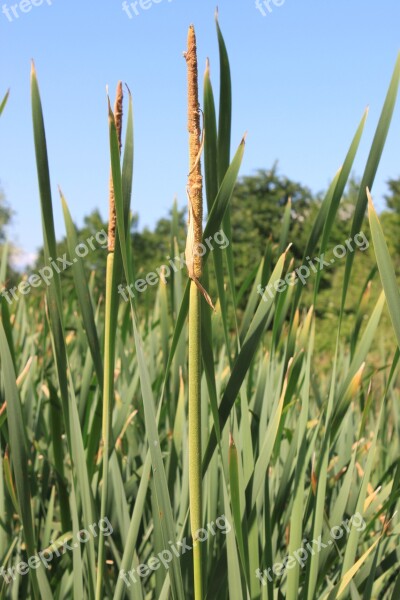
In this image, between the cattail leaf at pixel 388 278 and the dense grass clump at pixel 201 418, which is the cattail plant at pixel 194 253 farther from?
the cattail leaf at pixel 388 278

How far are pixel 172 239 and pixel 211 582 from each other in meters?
0.66

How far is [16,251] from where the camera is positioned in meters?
35.0

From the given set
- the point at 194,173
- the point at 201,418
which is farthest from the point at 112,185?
the point at 201,418

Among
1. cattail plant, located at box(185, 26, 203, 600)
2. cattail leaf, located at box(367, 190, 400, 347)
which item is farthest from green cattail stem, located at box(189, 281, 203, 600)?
cattail leaf, located at box(367, 190, 400, 347)

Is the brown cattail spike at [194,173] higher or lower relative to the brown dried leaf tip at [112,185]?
lower

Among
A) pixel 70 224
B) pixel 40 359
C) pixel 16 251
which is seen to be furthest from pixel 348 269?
pixel 16 251

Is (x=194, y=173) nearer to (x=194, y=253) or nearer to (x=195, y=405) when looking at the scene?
(x=194, y=253)

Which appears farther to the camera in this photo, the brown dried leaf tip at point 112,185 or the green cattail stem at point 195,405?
the brown dried leaf tip at point 112,185

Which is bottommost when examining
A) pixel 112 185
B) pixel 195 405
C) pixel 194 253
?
pixel 195 405

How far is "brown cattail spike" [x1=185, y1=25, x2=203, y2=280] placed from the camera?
65 cm

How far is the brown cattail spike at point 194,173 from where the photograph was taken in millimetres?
645

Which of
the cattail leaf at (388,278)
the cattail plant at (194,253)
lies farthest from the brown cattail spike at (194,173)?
the cattail leaf at (388,278)

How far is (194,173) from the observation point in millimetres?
654

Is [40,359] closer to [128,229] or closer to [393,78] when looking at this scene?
[128,229]
